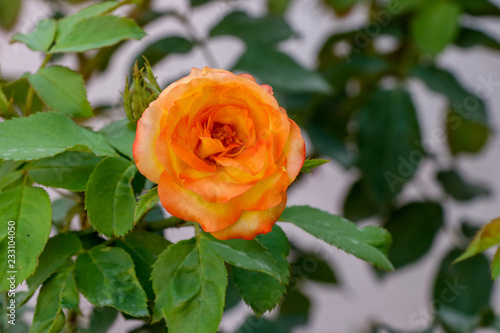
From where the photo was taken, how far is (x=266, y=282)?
0.28 metres

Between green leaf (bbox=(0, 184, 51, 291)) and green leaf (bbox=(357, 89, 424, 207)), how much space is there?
0.43 metres

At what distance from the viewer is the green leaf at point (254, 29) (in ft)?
1.96

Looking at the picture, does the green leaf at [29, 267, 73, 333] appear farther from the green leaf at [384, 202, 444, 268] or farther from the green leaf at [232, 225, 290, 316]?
the green leaf at [384, 202, 444, 268]

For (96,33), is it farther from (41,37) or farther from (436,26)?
(436,26)

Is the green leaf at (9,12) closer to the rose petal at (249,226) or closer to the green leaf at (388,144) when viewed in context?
the green leaf at (388,144)

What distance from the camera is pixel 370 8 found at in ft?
2.50

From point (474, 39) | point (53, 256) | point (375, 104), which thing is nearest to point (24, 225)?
point (53, 256)

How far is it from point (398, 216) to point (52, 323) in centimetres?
51

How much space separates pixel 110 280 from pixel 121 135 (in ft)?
0.26

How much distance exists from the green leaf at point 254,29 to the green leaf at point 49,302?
39cm

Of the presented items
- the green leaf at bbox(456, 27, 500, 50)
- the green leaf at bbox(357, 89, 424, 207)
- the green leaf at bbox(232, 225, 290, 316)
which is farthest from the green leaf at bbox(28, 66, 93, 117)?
the green leaf at bbox(456, 27, 500, 50)

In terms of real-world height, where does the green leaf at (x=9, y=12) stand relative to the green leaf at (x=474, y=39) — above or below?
above

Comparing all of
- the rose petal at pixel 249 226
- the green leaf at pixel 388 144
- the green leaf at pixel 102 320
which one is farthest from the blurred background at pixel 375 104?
the rose petal at pixel 249 226

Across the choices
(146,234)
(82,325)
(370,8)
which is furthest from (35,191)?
(370,8)
